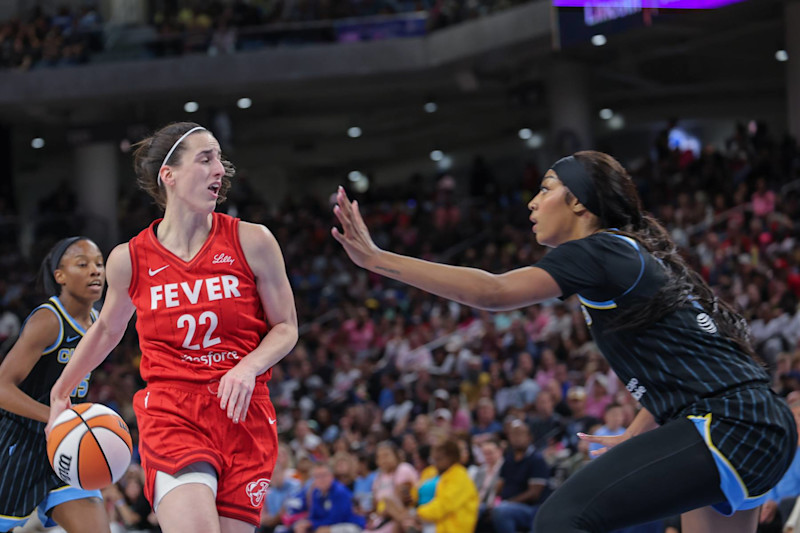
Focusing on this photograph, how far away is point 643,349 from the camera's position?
133 inches

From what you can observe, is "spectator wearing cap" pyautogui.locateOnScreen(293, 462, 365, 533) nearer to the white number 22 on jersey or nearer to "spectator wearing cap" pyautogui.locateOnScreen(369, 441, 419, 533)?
"spectator wearing cap" pyautogui.locateOnScreen(369, 441, 419, 533)

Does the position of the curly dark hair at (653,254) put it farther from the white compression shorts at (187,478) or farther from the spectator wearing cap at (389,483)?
the spectator wearing cap at (389,483)

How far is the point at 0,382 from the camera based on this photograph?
483 centimetres

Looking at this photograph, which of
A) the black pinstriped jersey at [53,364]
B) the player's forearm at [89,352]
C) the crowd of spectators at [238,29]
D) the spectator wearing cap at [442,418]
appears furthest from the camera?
the crowd of spectators at [238,29]

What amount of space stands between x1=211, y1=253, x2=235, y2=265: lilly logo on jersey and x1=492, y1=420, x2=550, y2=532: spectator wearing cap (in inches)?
212

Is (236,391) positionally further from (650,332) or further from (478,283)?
(650,332)

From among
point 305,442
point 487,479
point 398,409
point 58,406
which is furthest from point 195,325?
point 398,409

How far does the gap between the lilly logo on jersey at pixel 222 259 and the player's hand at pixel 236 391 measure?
0.46 m

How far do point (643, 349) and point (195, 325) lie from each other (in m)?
1.61

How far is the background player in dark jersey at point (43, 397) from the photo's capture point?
15.9 ft

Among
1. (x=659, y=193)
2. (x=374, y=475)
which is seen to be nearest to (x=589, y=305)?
(x=374, y=475)

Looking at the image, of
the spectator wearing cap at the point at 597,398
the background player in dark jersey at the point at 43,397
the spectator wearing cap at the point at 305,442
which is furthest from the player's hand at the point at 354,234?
the spectator wearing cap at the point at 305,442

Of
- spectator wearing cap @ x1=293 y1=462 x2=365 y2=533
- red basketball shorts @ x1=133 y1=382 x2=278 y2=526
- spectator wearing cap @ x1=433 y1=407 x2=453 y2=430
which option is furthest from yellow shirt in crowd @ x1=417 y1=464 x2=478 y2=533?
red basketball shorts @ x1=133 y1=382 x2=278 y2=526

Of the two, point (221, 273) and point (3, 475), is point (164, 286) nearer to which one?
point (221, 273)
